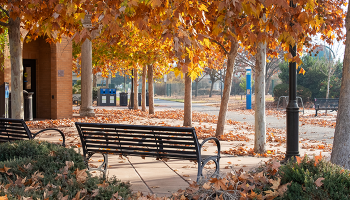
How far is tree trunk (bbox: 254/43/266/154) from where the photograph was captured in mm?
7293

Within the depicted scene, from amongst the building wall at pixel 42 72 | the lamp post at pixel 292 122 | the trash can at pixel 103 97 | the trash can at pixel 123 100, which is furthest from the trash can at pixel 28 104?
the trash can at pixel 123 100

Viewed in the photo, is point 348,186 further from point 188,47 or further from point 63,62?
point 63,62

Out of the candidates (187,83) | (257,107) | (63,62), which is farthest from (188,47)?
(63,62)

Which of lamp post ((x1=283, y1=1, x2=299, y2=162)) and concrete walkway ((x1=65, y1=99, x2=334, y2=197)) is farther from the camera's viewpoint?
lamp post ((x1=283, y1=1, x2=299, y2=162))

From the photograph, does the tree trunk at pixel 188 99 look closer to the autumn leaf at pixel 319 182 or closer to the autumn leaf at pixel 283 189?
the autumn leaf at pixel 283 189

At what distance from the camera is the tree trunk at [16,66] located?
801 cm

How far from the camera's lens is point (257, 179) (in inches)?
124

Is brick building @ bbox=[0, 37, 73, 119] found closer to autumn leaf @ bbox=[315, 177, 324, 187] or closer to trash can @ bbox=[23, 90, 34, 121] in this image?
trash can @ bbox=[23, 90, 34, 121]

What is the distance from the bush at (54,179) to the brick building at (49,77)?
424 inches

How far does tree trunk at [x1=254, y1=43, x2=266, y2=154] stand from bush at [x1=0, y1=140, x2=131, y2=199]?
14.9ft

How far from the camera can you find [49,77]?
15.0 m

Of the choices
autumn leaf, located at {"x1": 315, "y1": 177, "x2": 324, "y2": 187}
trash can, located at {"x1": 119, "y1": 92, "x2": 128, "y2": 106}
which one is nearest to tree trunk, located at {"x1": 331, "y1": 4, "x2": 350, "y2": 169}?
autumn leaf, located at {"x1": 315, "y1": 177, "x2": 324, "y2": 187}

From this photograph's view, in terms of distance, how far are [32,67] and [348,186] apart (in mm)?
14879

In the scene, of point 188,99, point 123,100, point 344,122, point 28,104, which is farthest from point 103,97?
point 344,122
